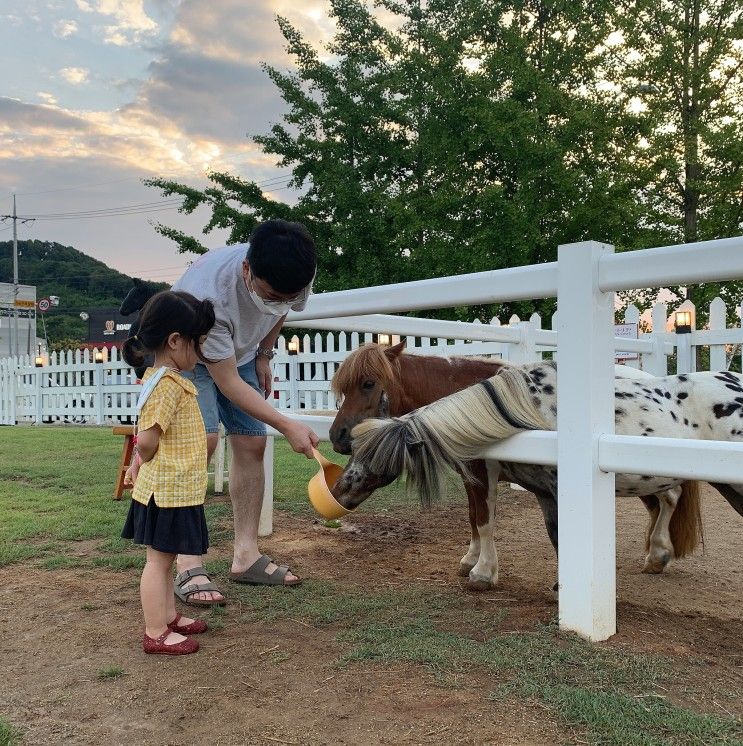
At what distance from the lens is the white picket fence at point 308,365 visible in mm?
7121

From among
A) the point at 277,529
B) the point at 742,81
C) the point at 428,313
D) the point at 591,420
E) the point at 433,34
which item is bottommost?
the point at 277,529

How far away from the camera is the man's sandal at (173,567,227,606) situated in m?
2.95

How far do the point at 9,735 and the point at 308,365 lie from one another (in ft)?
36.2

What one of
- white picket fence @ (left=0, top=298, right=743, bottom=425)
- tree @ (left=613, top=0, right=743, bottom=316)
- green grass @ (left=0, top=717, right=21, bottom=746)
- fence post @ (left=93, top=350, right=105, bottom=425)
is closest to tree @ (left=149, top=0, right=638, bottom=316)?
tree @ (left=613, top=0, right=743, bottom=316)

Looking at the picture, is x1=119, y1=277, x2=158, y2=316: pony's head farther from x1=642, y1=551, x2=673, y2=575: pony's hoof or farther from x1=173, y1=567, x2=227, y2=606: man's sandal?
x1=642, y1=551, x2=673, y2=575: pony's hoof

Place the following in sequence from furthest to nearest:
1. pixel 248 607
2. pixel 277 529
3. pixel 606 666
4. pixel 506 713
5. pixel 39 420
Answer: pixel 39 420, pixel 277 529, pixel 248 607, pixel 606 666, pixel 506 713

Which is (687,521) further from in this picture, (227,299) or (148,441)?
(148,441)

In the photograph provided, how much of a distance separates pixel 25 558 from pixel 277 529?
60.6 inches

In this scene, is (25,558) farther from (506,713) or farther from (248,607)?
(506,713)

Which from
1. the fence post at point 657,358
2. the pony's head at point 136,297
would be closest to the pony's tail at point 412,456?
the pony's head at point 136,297

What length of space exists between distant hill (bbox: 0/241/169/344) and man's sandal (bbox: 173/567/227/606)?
6363cm

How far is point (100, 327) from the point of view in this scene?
197 feet

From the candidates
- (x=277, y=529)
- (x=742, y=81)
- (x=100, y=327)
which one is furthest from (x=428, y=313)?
(x=100, y=327)

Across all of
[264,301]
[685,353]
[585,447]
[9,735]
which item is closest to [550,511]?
[585,447]
